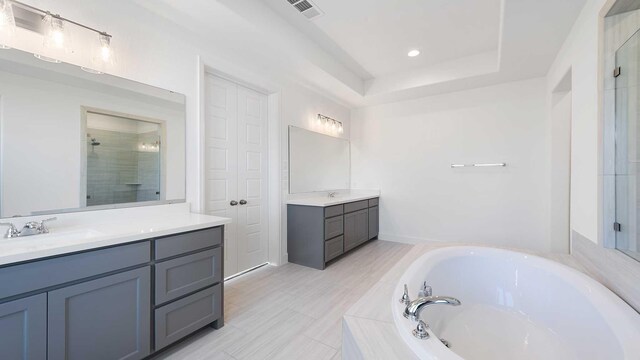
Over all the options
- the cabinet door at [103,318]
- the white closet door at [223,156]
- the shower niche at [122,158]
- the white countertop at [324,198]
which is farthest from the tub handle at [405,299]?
the white closet door at [223,156]

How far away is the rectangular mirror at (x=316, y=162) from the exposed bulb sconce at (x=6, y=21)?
2.26 meters

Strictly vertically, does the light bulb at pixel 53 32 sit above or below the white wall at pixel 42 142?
above

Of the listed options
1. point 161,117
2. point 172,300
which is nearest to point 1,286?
point 172,300

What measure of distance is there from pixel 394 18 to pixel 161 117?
2.23 m

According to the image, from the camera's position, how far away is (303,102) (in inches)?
134

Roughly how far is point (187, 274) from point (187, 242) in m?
0.20

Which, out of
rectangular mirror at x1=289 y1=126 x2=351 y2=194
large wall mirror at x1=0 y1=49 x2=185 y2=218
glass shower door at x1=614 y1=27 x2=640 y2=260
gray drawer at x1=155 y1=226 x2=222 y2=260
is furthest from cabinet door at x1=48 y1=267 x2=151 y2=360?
glass shower door at x1=614 y1=27 x2=640 y2=260

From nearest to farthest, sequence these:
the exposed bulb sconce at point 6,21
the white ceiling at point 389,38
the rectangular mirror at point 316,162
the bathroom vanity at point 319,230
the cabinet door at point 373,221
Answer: the exposed bulb sconce at point 6,21, the white ceiling at point 389,38, the bathroom vanity at point 319,230, the rectangular mirror at point 316,162, the cabinet door at point 373,221

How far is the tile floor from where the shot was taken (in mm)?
1562

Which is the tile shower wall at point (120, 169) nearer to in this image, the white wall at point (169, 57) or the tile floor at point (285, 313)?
the white wall at point (169, 57)

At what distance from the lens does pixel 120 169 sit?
5.66 feet

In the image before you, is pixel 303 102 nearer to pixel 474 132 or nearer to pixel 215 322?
pixel 474 132

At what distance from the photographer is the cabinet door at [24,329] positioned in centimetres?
97

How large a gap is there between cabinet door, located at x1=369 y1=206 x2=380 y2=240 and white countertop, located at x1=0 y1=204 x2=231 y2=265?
2693mm
